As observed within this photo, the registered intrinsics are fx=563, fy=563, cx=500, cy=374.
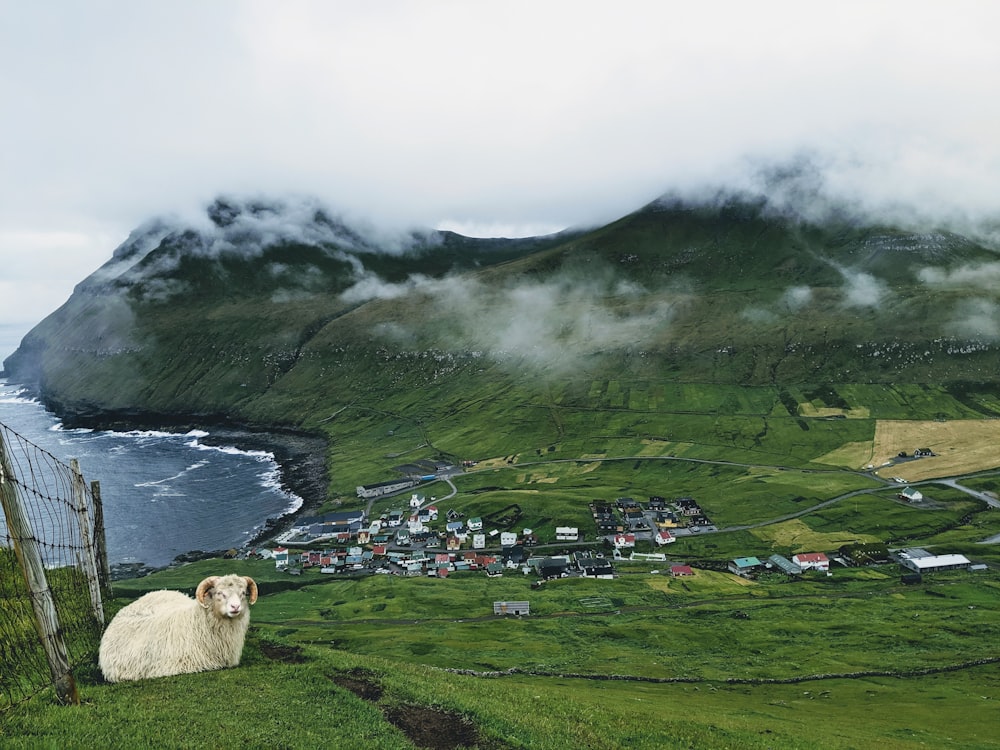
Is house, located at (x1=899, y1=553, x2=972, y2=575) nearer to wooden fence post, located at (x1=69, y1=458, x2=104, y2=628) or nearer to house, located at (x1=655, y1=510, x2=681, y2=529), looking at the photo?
house, located at (x1=655, y1=510, x2=681, y2=529)

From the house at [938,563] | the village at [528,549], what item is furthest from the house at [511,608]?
the house at [938,563]

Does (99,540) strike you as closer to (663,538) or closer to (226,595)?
(226,595)

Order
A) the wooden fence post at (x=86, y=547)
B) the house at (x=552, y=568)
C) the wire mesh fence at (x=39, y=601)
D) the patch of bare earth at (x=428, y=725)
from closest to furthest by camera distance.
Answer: the wire mesh fence at (x=39, y=601) < the patch of bare earth at (x=428, y=725) < the wooden fence post at (x=86, y=547) < the house at (x=552, y=568)

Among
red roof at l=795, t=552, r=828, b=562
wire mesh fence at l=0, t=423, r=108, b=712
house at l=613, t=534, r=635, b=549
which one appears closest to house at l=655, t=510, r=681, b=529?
house at l=613, t=534, r=635, b=549

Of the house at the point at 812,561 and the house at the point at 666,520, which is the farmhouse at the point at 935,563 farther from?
the house at the point at 666,520

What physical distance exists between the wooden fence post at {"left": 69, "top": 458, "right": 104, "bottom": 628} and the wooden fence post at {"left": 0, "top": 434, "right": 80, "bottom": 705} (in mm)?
11102

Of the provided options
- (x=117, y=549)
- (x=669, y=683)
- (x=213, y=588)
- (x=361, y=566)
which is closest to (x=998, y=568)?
(x=669, y=683)

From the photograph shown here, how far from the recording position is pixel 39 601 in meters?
15.6

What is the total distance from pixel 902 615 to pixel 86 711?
124545mm

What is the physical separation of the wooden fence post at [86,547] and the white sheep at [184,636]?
102 inches

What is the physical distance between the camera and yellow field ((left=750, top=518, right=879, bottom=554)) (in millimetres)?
148375

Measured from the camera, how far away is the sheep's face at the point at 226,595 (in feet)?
77.0

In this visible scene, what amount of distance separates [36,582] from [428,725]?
13.8 m

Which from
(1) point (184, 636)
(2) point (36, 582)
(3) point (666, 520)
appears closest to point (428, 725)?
(1) point (184, 636)
